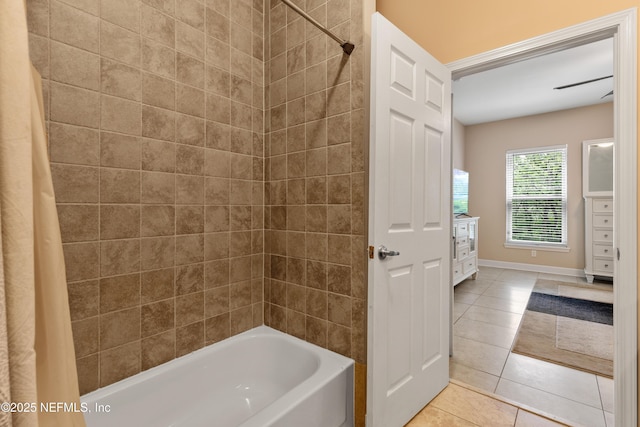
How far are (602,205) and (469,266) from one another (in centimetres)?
214

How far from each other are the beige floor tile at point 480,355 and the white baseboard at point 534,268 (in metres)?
3.52

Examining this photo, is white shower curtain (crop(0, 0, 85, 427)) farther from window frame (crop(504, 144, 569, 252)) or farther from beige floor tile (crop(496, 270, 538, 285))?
window frame (crop(504, 144, 569, 252))

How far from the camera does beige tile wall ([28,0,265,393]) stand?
1.29 m

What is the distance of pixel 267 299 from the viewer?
82.0 inches

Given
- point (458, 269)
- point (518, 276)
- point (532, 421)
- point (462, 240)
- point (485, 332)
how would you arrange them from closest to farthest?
point (532, 421) → point (485, 332) → point (458, 269) → point (462, 240) → point (518, 276)

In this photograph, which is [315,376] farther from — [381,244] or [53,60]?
[53,60]

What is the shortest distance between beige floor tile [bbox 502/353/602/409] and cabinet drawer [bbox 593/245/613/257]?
3.21 meters

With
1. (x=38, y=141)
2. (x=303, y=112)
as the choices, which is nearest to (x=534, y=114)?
(x=303, y=112)

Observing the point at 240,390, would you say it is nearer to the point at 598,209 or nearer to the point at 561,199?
the point at 598,209

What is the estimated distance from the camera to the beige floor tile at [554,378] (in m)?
1.89

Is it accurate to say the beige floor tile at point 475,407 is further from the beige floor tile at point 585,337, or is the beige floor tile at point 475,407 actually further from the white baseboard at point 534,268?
the white baseboard at point 534,268

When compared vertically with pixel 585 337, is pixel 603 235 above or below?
above

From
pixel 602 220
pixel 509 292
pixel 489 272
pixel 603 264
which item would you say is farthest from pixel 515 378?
pixel 602 220

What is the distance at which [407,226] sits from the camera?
5.23 ft
